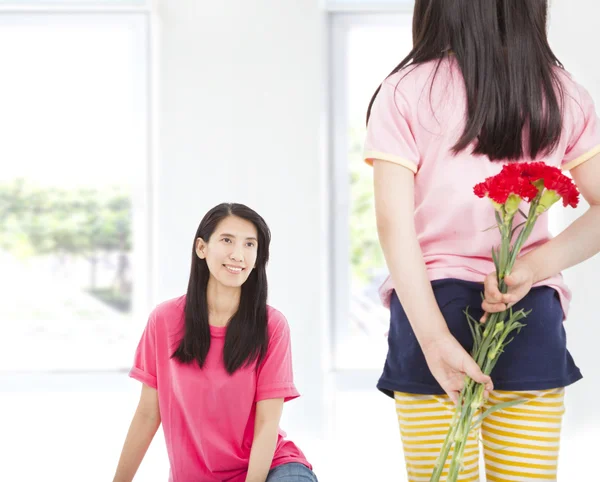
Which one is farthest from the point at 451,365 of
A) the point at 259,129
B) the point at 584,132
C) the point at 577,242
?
the point at 259,129

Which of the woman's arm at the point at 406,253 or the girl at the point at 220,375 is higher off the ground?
the woman's arm at the point at 406,253

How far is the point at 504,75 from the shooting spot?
107 centimetres

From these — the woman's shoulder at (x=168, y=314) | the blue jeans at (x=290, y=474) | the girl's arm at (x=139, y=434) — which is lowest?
the blue jeans at (x=290, y=474)

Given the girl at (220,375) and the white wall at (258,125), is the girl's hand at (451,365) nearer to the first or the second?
the girl at (220,375)

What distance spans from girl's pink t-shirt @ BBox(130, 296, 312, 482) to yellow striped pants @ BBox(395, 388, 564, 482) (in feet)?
1.95

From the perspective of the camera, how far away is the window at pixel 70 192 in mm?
3037

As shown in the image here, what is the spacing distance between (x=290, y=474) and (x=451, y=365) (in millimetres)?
743

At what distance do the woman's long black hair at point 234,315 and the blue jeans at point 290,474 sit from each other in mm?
244

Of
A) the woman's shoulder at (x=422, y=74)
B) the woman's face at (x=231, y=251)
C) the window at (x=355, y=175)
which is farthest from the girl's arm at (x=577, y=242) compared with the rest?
the window at (x=355, y=175)

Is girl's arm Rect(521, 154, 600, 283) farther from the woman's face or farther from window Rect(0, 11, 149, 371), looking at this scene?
window Rect(0, 11, 149, 371)

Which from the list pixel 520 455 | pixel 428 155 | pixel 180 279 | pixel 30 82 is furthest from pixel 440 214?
pixel 30 82

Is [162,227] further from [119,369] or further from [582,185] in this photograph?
[582,185]

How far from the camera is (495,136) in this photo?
1.06 m

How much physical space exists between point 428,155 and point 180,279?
6.26 feet
